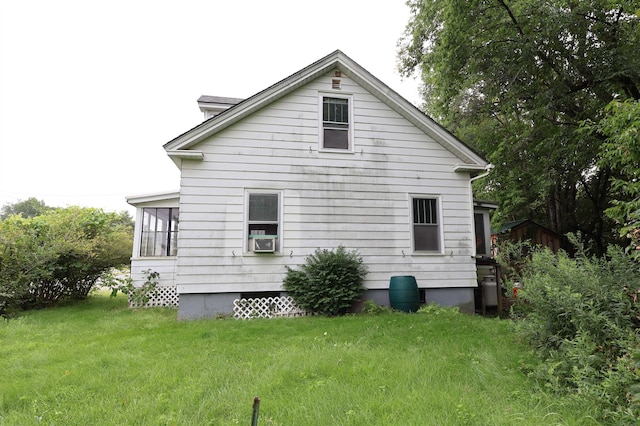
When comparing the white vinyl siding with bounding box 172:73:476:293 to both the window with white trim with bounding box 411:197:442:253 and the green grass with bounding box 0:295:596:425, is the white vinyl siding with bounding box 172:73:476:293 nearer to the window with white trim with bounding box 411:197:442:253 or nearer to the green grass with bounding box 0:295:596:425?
the window with white trim with bounding box 411:197:442:253

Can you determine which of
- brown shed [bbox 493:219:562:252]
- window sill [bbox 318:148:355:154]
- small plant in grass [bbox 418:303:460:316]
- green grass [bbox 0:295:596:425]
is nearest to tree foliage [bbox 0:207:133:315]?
green grass [bbox 0:295:596:425]

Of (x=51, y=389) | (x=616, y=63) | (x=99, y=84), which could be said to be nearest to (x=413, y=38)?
(x=616, y=63)

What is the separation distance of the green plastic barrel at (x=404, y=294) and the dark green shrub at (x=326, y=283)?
2.70 ft

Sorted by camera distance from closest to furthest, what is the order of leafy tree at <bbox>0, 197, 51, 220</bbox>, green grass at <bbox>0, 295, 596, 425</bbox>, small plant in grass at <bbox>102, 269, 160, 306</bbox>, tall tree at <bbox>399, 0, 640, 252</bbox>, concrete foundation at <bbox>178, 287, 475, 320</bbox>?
1. green grass at <bbox>0, 295, 596, 425</bbox>
2. concrete foundation at <bbox>178, 287, 475, 320</bbox>
3. tall tree at <bbox>399, 0, 640, 252</bbox>
4. small plant in grass at <bbox>102, 269, 160, 306</bbox>
5. leafy tree at <bbox>0, 197, 51, 220</bbox>

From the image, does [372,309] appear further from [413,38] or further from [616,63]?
[413,38]

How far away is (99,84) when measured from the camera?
74.5 feet

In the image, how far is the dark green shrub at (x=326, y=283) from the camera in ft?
23.5

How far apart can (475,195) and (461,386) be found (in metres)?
14.2

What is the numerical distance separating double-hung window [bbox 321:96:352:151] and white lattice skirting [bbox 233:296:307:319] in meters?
3.86

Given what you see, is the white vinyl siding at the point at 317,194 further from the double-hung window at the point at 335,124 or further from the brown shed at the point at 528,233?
the brown shed at the point at 528,233

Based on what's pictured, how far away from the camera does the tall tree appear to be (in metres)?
8.54

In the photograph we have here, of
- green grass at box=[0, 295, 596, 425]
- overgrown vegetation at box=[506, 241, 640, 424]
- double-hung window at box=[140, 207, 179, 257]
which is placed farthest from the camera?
double-hung window at box=[140, 207, 179, 257]

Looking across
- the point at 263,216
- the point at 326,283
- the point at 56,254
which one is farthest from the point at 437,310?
the point at 56,254

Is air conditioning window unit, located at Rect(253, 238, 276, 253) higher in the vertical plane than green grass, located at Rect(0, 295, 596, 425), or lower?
higher
